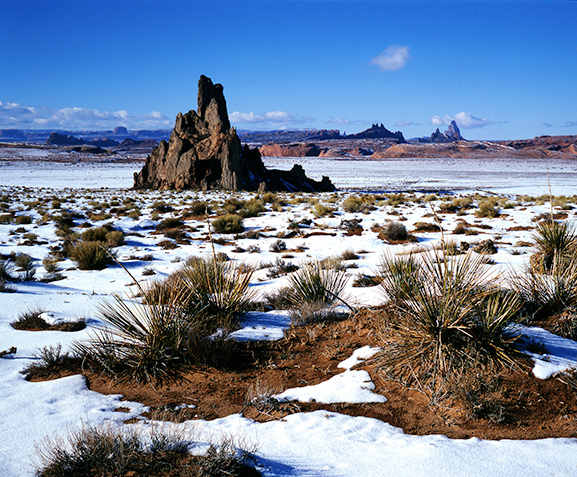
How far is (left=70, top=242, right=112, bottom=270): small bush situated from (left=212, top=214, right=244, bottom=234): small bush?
17.4 feet

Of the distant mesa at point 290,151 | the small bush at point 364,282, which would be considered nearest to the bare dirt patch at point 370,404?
the small bush at point 364,282

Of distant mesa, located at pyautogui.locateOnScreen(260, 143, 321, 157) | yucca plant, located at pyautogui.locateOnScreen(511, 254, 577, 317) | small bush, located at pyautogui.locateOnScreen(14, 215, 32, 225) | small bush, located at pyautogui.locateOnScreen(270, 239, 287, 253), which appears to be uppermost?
distant mesa, located at pyautogui.locateOnScreen(260, 143, 321, 157)

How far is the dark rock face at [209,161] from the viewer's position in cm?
3766

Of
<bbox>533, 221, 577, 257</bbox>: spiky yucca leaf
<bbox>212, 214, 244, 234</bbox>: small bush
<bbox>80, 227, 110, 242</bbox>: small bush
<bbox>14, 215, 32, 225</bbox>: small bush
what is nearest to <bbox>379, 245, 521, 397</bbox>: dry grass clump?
<bbox>533, 221, 577, 257</bbox>: spiky yucca leaf

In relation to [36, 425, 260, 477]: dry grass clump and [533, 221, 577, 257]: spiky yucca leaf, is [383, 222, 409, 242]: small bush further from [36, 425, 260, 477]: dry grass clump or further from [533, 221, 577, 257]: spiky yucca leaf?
[36, 425, 260, 477]: dry grass clump

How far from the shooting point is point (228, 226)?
15258 mm

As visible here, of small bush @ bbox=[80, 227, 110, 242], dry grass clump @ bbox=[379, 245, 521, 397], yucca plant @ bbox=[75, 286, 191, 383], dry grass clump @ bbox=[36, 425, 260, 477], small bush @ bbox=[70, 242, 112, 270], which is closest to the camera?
dry grass clump @ bbox=[36, 425, 260, 477]

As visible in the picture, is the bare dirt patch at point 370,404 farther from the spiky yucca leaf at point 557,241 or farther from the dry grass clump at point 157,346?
the spiky yucca leaf at point 557,241

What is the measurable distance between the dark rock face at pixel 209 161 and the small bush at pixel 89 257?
2562 cm

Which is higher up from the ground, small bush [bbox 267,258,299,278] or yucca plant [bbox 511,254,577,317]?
yucca plant [bbox 511,254,577,317]

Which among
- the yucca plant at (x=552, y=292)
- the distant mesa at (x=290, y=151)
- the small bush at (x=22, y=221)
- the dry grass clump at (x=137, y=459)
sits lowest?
the dry grass clump at (x=137, y=459)

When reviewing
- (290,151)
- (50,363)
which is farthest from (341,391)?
(290,151)

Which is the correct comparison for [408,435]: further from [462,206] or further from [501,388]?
[462,206]

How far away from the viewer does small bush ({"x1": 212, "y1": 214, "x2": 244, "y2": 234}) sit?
15148mm
